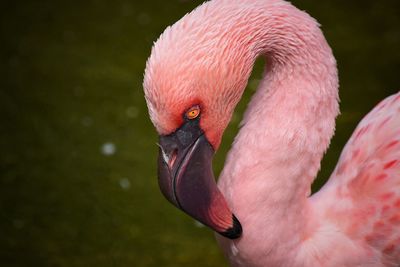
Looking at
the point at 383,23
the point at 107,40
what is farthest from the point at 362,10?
the point at 107,40

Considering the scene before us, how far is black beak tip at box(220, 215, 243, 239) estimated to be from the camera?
2.53 m

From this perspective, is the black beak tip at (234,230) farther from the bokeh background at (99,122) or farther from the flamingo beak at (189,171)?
the bokeh background at (99,122)

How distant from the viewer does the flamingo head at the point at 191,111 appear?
2244 millimetres

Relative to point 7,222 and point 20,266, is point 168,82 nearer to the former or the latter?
point 20,266

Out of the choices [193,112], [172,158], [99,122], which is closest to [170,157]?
[172,158]

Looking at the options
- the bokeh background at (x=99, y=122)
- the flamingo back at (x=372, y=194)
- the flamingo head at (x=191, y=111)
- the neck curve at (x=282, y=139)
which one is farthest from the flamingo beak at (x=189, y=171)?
the bokeh background at (x=99, y=122)

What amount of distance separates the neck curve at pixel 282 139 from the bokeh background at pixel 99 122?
1.37 m

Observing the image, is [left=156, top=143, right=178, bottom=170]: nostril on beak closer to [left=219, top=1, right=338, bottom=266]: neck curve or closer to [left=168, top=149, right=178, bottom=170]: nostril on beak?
[left=168, top=149, right=178, bottom=170]: nostril on beak

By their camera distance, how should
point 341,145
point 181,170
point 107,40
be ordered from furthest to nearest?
point 107,40, point 341,145, point 181,170

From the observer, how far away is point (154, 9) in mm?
6355

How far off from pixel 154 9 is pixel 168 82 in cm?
425

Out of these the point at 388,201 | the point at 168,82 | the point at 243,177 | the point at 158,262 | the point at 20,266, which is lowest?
the point at 158,262

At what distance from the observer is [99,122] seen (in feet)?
16.7

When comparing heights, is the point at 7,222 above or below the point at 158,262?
above
